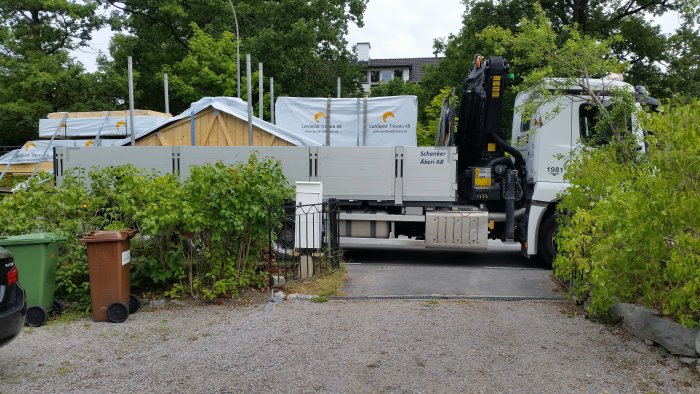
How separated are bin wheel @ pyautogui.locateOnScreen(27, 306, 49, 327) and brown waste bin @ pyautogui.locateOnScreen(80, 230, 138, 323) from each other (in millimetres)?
508

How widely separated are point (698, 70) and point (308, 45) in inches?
659

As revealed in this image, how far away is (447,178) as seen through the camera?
9562 mm

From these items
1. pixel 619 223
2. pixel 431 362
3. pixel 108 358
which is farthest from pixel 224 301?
pixel 619 223

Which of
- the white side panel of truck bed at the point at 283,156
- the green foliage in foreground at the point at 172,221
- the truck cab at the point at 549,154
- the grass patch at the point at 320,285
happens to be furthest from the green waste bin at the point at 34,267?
the truck cab at the point at 549,154

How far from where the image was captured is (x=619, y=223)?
15.8ft

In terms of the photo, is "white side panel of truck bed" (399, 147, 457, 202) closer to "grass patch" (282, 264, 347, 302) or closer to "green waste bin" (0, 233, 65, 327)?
"grass patch" (282, 264, 347, 302)

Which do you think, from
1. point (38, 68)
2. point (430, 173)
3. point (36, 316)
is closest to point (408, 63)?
point (38, 68)

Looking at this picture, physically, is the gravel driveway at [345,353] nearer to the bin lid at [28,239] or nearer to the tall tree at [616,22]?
the bin lid at [28,239]

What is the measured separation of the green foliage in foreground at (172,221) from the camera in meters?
6.59

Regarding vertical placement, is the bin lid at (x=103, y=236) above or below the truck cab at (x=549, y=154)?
below

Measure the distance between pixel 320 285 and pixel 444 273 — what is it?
238 centimetres

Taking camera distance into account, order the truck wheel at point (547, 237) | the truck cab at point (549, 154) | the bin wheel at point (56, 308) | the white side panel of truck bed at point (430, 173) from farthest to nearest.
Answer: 1. the white side panel of truck bed at point (430, 173)
2. the truck wheel at point (547, 237)
3. the truck cab at point (549, 154)
4. the bin wheel at point (56, 308)

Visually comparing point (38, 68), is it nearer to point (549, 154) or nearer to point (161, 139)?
point (161, 139)

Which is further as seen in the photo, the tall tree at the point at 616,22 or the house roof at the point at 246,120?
the tall tree at the point at 616,22
